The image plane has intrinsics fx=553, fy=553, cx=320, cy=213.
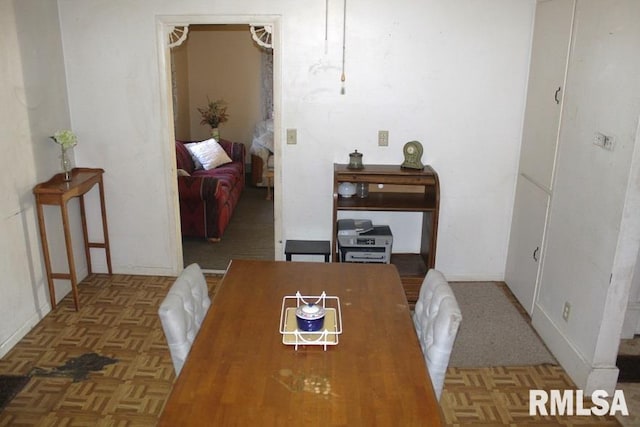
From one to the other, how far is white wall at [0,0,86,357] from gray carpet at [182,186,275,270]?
1.22 metres

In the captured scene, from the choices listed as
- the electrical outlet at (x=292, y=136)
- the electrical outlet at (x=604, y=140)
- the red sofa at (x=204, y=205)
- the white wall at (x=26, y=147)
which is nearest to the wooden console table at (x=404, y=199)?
the electrical outlet at (x=292, y=136)

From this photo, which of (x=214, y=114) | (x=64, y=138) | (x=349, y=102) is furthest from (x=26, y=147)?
(x=214, y=114)

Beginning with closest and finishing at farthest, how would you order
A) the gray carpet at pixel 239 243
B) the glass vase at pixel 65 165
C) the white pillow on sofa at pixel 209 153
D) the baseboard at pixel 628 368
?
the baseboard at pixel 628 368 → the glass vase at pixel 65 165 → the gray carpet at pixel 239 243 → the white pillow on sofa at pixel 209 153

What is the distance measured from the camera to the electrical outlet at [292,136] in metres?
4.26

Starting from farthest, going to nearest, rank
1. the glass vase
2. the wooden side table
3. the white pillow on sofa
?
the white pillow on sofa < the glass vase < the wooden side table

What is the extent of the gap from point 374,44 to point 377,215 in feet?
4.35

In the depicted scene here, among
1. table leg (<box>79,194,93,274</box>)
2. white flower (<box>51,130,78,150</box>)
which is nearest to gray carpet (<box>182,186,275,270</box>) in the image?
table leg (<box>79,194,93,274</box>)

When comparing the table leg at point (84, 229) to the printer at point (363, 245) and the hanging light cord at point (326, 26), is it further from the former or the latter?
the hanging light cord at point (326, 26)

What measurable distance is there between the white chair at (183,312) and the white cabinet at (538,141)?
2413 mm

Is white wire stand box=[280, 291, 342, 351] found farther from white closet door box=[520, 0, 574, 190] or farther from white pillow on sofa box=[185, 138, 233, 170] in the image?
white pillow on sofa box=[185, 138, 233, 170]

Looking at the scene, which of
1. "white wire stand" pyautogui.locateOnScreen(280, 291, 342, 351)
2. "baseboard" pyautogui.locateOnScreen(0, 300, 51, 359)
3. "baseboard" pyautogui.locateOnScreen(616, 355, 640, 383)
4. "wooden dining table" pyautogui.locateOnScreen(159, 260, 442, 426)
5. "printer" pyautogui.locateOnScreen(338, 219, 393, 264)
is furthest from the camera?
"printer" pyautogui.locateOnScreen(338, 219, 393, 264)

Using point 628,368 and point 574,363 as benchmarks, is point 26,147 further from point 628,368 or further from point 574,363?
point 628,368

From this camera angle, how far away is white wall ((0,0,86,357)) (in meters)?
3.47

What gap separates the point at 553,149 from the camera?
362 centimetres
